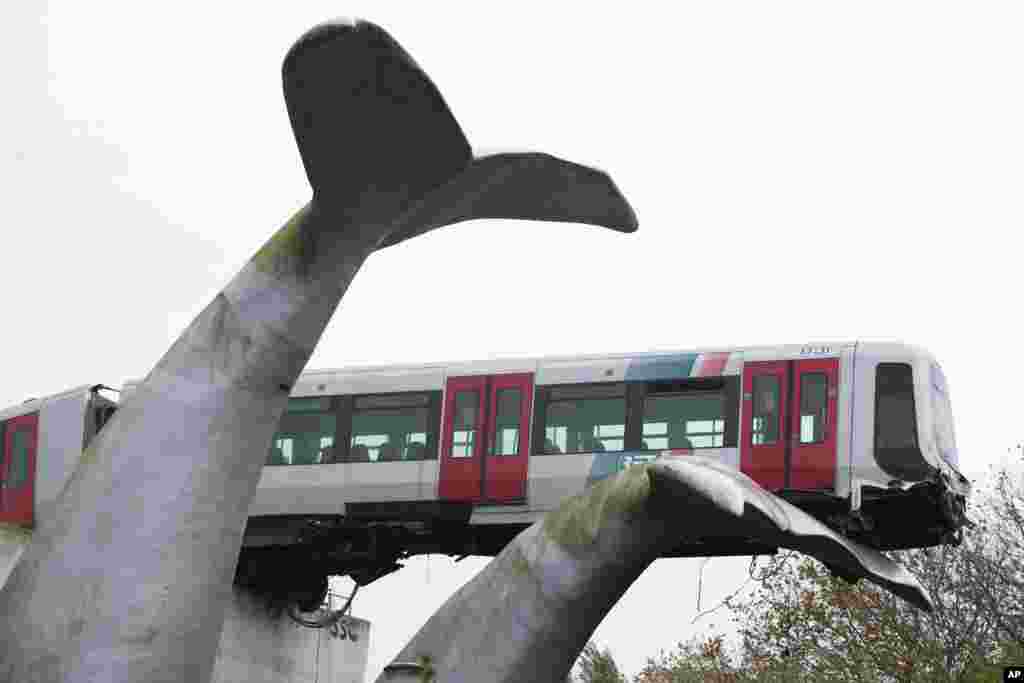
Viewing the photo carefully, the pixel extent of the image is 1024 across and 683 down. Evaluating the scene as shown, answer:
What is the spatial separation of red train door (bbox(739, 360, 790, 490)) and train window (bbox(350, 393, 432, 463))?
388 centimetres

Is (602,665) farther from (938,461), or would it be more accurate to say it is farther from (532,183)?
(532,183)

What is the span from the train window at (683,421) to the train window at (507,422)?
5.06 ft

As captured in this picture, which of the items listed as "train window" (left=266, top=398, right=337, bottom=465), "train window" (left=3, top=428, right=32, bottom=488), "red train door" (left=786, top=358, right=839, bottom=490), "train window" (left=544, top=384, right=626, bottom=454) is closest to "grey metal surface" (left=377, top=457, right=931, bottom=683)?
"red train door" (left=786, top=358, right=839, bottom=490)

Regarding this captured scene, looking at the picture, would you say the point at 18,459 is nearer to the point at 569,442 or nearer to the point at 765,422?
the point at 569,442

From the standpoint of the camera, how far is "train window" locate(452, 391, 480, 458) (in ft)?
64.6

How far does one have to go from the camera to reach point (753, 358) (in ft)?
62.6

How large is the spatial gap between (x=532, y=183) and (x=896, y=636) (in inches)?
798

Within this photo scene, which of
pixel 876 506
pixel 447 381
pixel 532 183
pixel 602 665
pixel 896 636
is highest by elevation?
pixel 532 183

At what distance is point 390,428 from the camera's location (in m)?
20.1

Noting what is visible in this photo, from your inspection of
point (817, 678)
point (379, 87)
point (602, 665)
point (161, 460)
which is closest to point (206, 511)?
point (161, 460)

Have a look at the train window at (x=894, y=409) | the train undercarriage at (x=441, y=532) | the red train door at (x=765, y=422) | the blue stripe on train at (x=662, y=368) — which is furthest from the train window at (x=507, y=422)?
the train window at (x=894, y=409)

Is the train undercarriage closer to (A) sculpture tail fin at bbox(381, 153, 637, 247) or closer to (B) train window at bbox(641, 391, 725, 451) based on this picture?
(B) train window at bbox(641, 391, 725, 451)

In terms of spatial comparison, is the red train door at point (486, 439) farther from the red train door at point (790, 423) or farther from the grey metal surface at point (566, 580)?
the grey metal surface at point (566, 580)

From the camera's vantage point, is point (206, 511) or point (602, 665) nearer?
point (206, 511)
